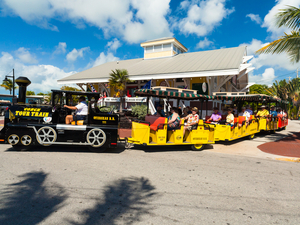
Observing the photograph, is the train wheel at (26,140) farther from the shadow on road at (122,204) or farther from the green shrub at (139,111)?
the green shrub at (139,111)

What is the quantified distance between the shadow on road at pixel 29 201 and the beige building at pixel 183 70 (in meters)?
12.8

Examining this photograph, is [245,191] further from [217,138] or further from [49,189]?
[217,138]

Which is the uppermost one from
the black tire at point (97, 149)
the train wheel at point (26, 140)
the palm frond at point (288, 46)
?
the palm frond at point (288, 46)

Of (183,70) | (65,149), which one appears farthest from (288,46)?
(65,149)

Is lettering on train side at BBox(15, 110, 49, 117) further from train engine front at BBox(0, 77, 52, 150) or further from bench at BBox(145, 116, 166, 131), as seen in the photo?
bench at BBox(145, 116, 166, 131)

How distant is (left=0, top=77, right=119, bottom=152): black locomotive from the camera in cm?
618

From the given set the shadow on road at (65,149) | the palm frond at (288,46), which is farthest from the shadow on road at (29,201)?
the palm frond at (288,46)

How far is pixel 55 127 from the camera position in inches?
246

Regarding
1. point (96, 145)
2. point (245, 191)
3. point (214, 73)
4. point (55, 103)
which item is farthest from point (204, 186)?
point (214, 73)

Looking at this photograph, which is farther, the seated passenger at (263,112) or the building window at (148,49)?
the building window at (148,49)

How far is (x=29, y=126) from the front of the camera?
20.2ft

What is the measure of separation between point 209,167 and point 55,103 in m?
5.25

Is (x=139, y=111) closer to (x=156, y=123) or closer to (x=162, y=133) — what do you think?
(x=156, y=123)

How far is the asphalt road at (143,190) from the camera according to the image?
283 cm
